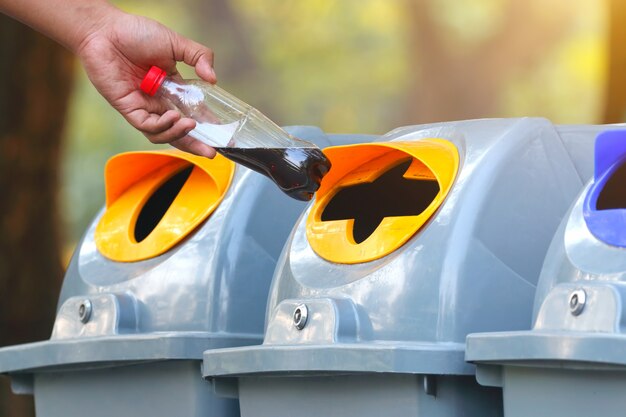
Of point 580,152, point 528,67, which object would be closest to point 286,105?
point 528,67

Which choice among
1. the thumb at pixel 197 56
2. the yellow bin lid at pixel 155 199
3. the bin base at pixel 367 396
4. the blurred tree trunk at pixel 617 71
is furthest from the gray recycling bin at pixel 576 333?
the blurred tree trunk at pixel 617 71

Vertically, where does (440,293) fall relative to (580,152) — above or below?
→ below

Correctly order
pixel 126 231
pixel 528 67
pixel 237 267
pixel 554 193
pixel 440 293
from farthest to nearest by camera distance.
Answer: pixel 528 67, pixel 126 231, pixel 237 267, pixel 554 193, pixel 440 293

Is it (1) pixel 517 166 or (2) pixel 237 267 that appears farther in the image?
(2) pixel 237 267

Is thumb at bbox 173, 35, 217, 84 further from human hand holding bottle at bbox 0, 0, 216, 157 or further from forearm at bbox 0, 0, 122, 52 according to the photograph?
forearm at bbox 0, 0, 122, 52

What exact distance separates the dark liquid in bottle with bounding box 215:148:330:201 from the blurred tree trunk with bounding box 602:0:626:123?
12.2ft

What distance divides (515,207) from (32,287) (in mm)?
3414

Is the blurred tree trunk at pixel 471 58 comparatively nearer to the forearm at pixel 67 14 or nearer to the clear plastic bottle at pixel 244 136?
the clear plastic bottle at pixel 244 136

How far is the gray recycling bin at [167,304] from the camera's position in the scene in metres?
2.78

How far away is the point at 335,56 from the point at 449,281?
19.0 feet

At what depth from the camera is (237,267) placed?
9.39ft

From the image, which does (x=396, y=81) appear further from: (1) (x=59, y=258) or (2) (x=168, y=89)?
(2) (x=168, y=89)

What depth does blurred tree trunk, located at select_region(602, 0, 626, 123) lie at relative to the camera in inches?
238

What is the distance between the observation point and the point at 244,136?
2.61 m
